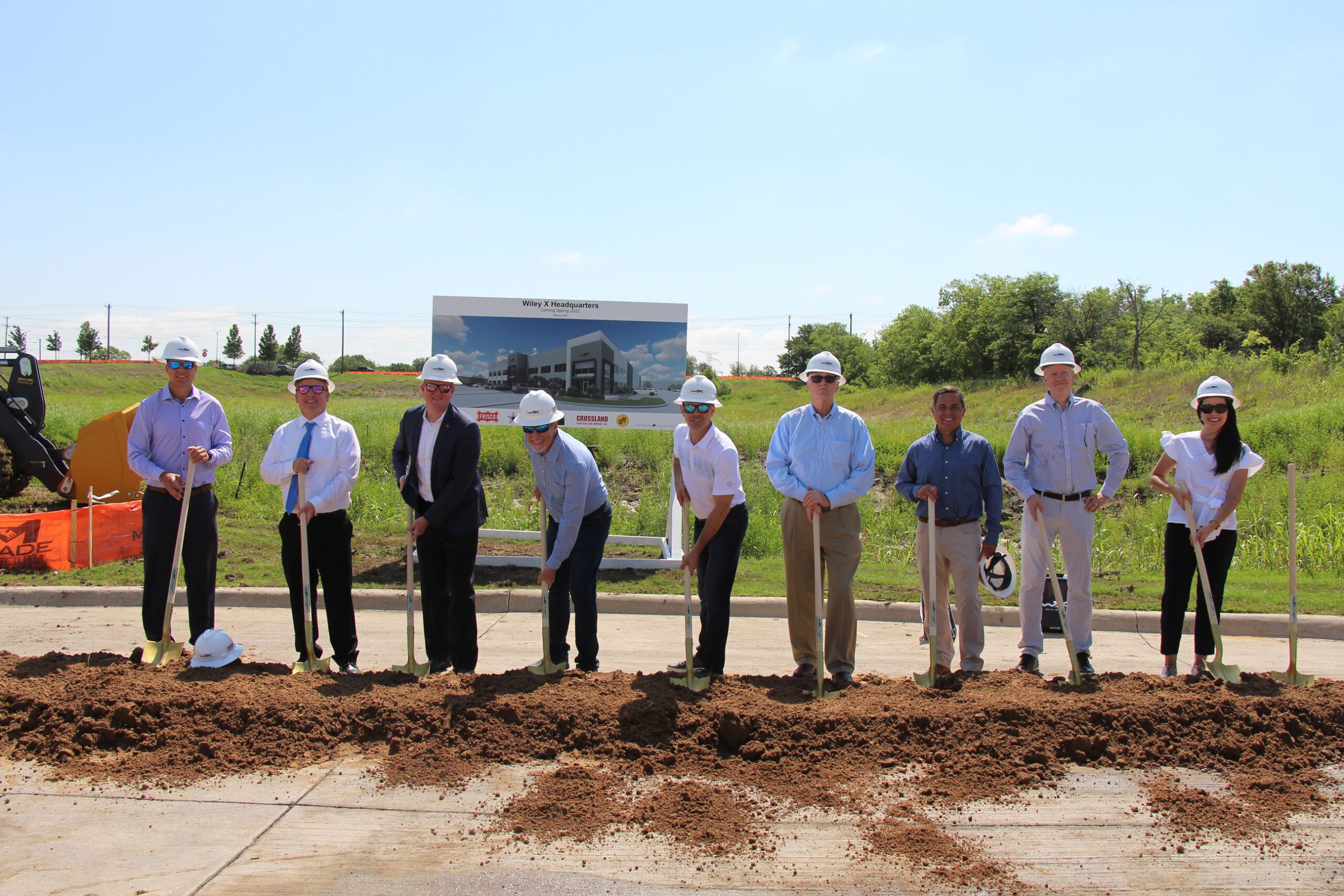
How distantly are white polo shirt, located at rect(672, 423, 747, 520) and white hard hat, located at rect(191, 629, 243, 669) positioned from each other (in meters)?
3.06

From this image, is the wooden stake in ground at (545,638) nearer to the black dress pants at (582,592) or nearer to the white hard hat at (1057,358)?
the black dress pants at (582,592)

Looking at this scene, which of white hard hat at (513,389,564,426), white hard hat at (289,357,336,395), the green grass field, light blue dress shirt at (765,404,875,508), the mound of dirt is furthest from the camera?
the green grass field

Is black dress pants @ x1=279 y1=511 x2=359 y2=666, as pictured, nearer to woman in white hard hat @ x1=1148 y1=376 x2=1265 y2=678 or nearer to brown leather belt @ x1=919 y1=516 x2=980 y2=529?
brown leather belt @ x1=919 y1=516 x2=980 y2=529

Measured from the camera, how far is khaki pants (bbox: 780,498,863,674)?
5.80 meters

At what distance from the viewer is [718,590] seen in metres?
5.80

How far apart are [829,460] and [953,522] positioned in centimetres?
104

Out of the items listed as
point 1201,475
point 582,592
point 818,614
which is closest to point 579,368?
point 582,592

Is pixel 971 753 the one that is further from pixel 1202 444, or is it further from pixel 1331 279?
pixel 1331 279

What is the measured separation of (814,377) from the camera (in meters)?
5.86

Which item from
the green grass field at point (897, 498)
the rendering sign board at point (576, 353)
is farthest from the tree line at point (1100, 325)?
the rendering sign board at point (576, 353)

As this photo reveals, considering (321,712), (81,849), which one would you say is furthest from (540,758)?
(81,849)

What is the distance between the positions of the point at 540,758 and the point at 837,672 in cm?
199

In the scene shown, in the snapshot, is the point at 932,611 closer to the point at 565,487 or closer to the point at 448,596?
the point at 565,487

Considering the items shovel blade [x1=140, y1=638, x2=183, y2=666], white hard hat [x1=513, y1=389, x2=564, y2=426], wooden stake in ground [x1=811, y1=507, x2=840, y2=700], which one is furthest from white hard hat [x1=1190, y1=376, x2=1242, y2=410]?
shovel blade [x1=140, y1=638, x2=183, y2=666]
